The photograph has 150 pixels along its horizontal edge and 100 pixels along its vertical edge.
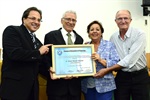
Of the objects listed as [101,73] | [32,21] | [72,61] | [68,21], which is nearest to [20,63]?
[32,21]

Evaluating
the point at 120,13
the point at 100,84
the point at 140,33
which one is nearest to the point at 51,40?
the point at 100,84

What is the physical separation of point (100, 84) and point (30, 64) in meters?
0.75

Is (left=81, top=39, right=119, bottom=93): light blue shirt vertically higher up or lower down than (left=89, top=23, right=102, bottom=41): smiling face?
lower down

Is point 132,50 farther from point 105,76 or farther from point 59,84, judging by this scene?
point 59,84

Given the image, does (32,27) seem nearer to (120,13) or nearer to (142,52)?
(120,13)

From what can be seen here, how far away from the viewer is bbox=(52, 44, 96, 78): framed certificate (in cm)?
210

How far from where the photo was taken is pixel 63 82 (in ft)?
6.92

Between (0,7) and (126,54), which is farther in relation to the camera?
(0,7)

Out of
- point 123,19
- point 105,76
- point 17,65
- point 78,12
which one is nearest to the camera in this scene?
point 17,65

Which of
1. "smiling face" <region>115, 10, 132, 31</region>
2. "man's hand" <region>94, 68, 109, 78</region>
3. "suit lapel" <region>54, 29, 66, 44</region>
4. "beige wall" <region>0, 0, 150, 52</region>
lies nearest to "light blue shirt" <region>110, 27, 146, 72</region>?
"smiling face" <region>115, 10, 132, 31</region>

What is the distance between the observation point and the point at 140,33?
2318 millimetres

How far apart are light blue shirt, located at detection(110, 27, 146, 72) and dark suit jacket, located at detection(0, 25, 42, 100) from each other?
937mm

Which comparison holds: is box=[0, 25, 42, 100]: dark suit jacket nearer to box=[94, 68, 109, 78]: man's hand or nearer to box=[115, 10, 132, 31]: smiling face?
box=[94, 68, 109, 78]: man's hand

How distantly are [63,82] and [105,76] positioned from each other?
1.47 ft
